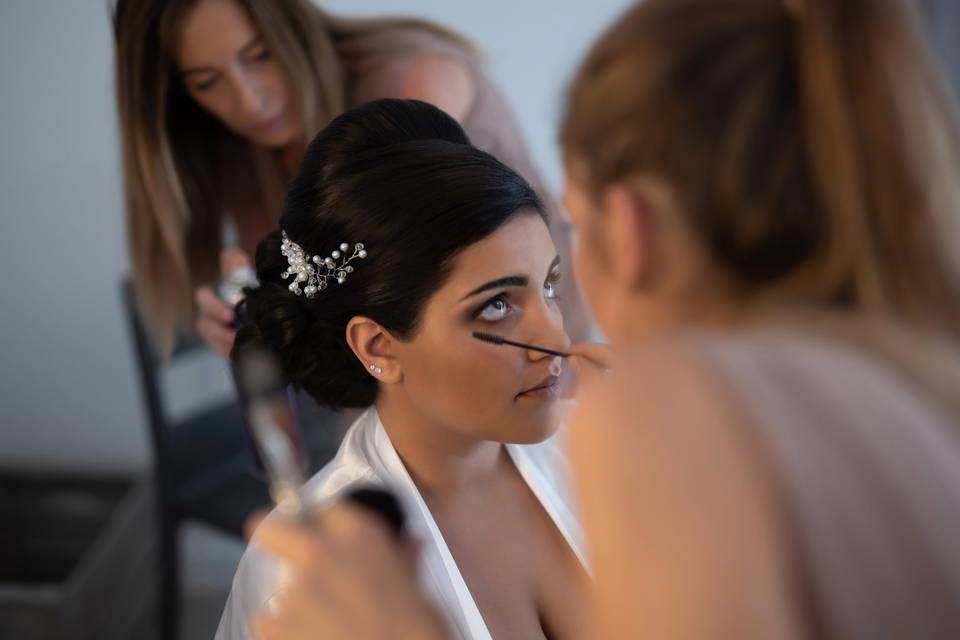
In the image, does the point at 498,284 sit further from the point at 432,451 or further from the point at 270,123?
the point at 270,123

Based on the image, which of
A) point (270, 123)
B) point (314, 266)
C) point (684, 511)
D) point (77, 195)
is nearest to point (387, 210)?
point (314, 266)

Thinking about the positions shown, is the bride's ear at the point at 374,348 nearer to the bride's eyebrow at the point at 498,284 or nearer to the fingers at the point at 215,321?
the bride's eyebrow at the point at 498,284

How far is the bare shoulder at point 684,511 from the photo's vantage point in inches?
18.6

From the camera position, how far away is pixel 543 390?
0.98m

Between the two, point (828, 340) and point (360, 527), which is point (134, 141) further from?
point (828, 340)

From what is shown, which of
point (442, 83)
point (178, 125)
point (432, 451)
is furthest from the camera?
point (178, 125)

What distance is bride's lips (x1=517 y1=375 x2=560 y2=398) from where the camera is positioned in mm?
972

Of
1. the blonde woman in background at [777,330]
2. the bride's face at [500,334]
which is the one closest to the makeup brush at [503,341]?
the bride's face at [500,334]

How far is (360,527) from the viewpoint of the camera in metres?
0.58

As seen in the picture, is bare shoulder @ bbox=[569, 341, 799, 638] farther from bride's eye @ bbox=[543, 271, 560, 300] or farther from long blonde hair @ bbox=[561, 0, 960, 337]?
bride's eye @ bbox=[543, 271, 560, 300]

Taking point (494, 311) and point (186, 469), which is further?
point (186, 469)

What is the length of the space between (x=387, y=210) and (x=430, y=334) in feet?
0.45

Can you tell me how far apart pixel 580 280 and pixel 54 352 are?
185 cm

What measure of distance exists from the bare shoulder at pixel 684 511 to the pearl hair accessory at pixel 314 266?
1.60ft
